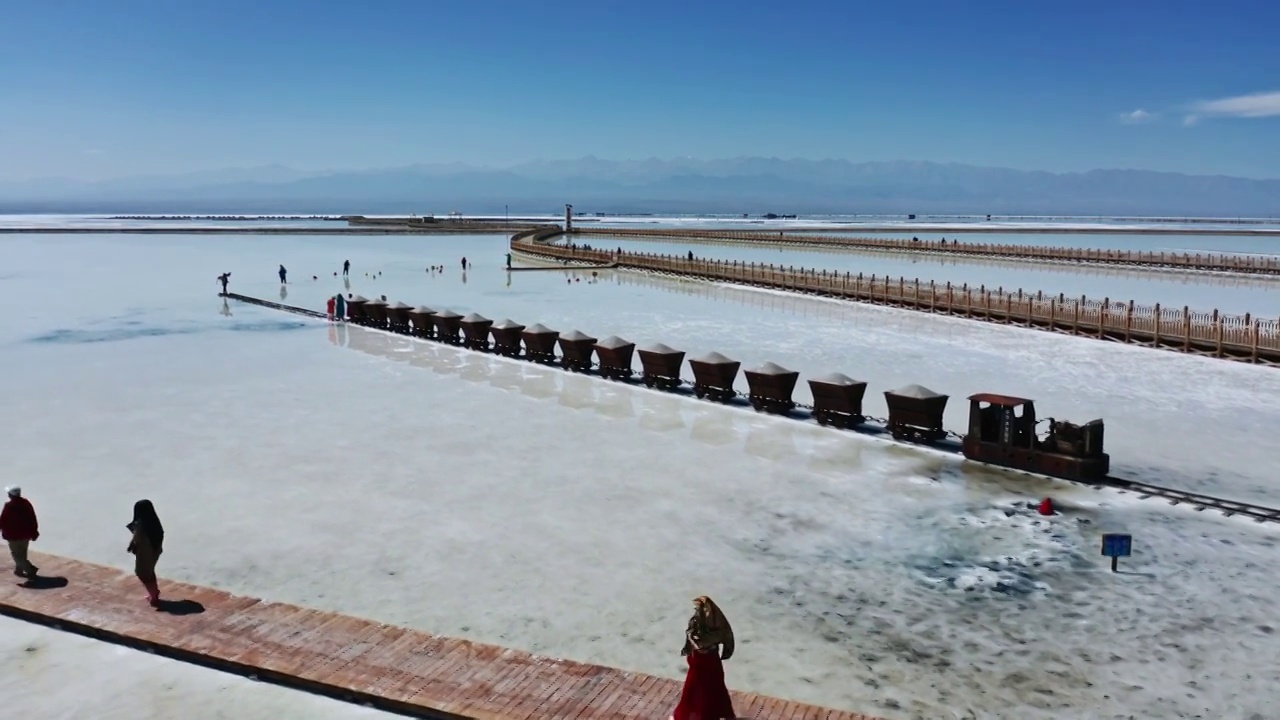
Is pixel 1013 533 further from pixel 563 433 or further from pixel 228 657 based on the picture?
pixel 228 657

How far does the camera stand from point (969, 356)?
31.7m

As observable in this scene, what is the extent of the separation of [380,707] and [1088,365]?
2739 cm

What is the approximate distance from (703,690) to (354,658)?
158 inches

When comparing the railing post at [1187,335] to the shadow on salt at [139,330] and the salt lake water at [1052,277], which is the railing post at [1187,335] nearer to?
the salt lake water at [1052,277]

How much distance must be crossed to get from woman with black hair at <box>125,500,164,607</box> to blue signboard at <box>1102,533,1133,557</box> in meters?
12.1

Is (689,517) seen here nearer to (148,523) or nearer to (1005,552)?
(1005,552)

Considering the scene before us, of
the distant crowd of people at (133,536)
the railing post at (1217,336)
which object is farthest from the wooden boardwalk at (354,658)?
the railing post at (1217,336)

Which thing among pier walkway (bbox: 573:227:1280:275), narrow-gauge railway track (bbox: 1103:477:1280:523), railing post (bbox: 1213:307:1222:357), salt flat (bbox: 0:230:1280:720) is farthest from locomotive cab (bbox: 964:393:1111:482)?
pier walkway (bbox: 573:227:1280:275)

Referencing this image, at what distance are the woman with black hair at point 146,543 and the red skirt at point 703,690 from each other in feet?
21.6

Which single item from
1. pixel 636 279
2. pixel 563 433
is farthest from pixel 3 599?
pixel 636 279

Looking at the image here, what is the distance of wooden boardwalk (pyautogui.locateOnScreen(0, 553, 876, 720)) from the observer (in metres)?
9.08

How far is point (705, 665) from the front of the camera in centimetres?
833

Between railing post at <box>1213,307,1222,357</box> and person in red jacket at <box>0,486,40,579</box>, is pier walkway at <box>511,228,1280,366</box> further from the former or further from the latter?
person in red jacket at <box>0,486,40,579</box>

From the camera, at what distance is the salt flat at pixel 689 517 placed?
35.1 ft
